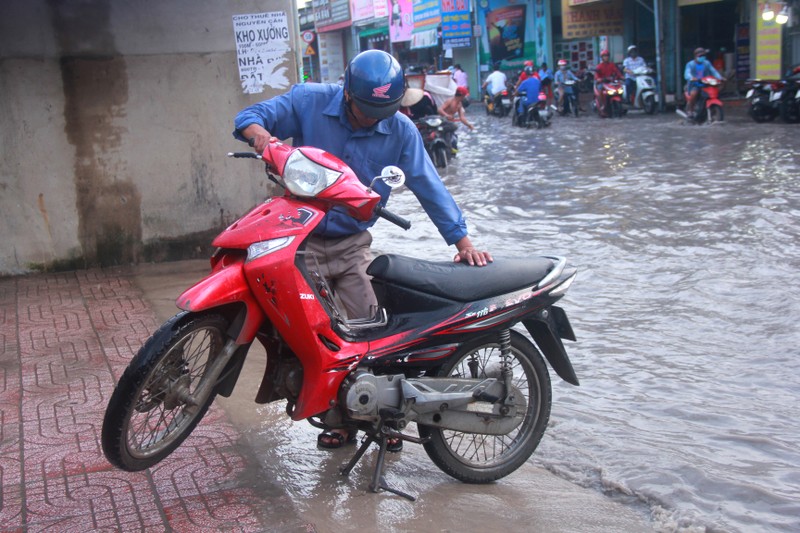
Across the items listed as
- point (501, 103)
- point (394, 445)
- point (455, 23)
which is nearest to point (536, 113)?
point (501, 103)

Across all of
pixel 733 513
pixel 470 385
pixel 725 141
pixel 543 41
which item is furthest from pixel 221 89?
pixel 543 41

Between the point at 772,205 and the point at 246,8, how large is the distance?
594 cm

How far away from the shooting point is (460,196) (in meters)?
12.3

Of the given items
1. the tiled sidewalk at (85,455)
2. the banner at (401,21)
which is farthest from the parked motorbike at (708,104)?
the banner at (401,21)

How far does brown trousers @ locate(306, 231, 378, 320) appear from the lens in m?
3.88

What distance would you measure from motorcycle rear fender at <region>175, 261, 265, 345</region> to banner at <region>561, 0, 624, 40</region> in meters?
25.5

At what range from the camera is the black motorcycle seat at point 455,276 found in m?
3.48

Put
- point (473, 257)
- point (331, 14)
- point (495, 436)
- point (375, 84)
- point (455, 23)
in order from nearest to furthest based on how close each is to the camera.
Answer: point (375, 84)
point (473, 257)
point (495, 436)
point (455, 23)
point (331, 14)

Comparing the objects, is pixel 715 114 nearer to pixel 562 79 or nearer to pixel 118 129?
pixel 562 79

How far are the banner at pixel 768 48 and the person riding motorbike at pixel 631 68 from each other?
3.51 m

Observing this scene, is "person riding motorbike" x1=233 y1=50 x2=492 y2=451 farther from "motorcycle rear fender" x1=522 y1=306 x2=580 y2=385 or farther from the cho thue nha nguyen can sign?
the cho thue nha nguyen can sign

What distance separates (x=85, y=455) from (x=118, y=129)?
14.8 ft

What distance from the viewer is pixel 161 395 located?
322 centimetres

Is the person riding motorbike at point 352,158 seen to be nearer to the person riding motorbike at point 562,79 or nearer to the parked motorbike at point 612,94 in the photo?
the parked motorbike at point 612,94
